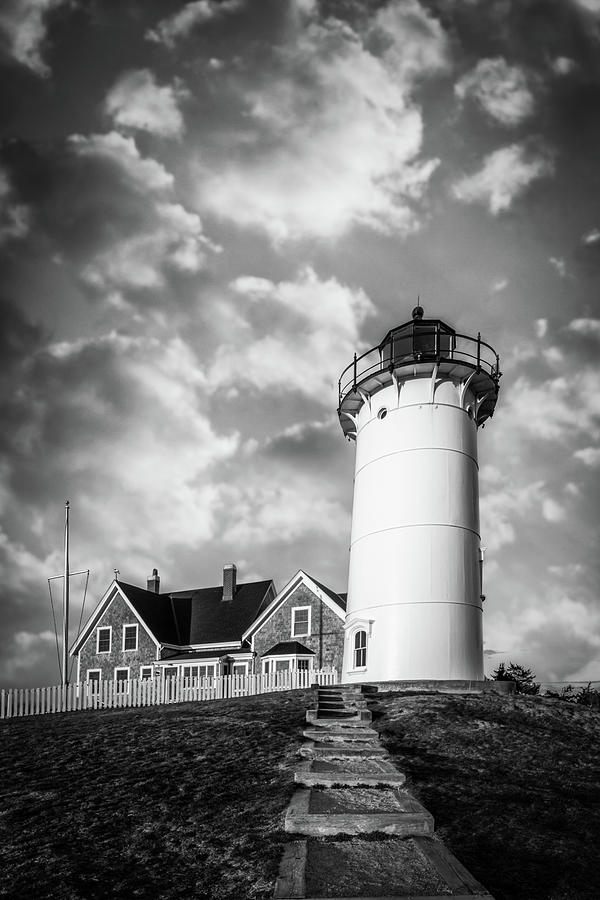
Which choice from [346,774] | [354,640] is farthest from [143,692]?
[346,774]

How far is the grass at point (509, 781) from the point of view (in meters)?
8.38

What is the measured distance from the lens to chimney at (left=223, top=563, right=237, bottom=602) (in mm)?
40438

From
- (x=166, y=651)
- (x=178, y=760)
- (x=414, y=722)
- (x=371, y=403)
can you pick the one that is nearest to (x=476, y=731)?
(x=414, y=722)

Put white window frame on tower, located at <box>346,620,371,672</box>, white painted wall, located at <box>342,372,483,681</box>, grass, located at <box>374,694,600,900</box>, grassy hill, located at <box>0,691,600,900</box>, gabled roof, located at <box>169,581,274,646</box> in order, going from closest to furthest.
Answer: grassy hill, located at <box>0,691,600,900</box>
grass, located at <box>374,694,600,900</box>
white painted wall, located at <box>342,372,483,681</box>
white window frame on tower, located at <box>346,620,371,672</box>
gabled roof, located at <box>169,581,274,646</box>

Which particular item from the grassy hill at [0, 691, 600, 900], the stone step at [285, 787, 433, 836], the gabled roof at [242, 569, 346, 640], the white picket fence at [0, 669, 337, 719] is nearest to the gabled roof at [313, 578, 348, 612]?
the gabled roof at [242, 569, 346, 640]

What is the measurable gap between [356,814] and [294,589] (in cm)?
2587

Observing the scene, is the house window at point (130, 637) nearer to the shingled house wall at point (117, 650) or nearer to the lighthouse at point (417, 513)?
the shingled house wall at point (117, 650)

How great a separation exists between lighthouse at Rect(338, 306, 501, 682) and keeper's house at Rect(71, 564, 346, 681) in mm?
8528

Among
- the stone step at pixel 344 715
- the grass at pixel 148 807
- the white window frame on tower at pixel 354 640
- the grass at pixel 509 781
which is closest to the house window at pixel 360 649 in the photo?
the white window frame on tower at pixel 354 640

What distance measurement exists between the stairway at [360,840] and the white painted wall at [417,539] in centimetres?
1013

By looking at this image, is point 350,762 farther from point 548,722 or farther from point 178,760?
point 548,722

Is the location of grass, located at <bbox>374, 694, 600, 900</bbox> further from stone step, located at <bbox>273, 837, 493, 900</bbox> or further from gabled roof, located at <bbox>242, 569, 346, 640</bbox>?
gabled roof, located at <bbox>242, 569, 346, 640</bbox>

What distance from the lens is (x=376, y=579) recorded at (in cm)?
2434

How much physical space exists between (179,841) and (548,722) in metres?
11.5
